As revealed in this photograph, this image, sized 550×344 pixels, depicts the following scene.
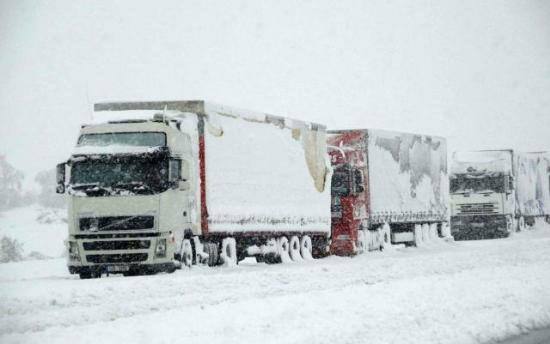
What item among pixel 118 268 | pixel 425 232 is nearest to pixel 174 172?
pixel 118 268

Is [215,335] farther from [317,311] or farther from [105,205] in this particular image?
[105,205]

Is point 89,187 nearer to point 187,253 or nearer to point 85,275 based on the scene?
point 85,275

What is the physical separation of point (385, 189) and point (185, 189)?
1521 centimetres

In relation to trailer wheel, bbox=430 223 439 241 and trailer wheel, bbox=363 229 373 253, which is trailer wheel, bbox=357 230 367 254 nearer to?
trailer wheel, bbox=363 229 373 253

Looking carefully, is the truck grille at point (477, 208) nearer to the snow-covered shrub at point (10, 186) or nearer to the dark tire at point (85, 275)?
the dark tire at point (85, 275)

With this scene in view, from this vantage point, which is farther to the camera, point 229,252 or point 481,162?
point 481,162

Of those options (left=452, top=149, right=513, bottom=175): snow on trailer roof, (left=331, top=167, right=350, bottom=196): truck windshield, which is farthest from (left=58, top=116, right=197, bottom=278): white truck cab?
(left=452, top=149, right=513, bottom=175): snow on trailer roof

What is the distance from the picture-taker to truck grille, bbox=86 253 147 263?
19391mm

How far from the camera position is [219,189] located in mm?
23219

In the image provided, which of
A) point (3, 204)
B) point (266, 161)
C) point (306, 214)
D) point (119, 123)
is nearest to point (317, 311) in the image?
point (119, 123)

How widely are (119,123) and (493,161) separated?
26651 millimetres

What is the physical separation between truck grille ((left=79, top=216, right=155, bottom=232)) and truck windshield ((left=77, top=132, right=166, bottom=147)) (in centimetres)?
156

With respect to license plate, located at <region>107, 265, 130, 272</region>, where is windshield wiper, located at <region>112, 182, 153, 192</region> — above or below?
above

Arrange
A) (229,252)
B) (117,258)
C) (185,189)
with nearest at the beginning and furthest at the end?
(117,258), (185,189), (229,252)
